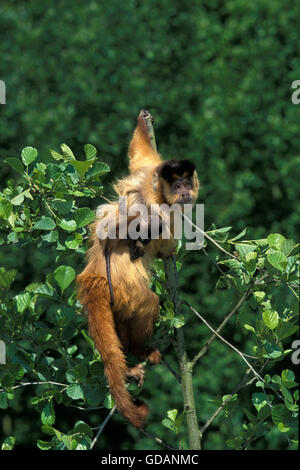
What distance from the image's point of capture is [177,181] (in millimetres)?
3066

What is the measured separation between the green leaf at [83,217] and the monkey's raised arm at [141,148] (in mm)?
946

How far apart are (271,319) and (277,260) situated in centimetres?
21

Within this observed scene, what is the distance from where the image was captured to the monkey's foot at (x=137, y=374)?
2887 mm

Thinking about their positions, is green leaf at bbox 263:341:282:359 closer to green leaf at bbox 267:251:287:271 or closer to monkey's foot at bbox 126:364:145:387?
green leaf at bbox 267:251:287:271

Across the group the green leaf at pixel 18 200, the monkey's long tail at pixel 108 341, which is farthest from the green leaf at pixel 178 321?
the green leaf at pixel 18 200

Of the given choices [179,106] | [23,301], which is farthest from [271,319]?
[179,106]

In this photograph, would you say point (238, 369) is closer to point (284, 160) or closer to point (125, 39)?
point (284, 160)

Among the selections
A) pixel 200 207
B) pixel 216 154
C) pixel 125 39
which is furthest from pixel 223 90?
pixel 200 207

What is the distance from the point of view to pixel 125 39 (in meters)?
5.34

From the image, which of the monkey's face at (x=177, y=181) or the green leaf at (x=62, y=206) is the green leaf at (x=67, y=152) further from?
the monkey's face at (x=177, y=181)

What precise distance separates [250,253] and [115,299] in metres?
0.69

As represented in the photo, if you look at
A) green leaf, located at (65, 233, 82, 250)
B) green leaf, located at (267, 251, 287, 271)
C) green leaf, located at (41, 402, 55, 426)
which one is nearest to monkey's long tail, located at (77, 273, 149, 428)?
green leaf, located at (41, 402, 55, 426)

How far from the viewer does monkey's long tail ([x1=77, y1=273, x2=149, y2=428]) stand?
2645mm

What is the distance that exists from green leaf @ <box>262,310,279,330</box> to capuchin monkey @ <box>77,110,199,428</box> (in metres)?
0.60
